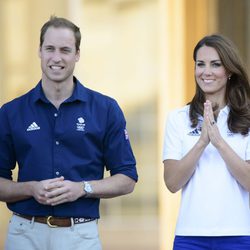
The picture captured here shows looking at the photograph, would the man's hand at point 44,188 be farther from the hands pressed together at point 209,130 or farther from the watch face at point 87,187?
the hands pressed together at point 209,130

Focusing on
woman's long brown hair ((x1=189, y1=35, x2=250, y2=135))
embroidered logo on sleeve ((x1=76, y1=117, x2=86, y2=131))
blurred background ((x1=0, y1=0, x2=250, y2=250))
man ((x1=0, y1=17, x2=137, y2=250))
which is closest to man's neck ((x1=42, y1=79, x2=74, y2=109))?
man ((x1=0, y1=17, x2=137, y2=250))

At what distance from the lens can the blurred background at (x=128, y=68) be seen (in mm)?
8695

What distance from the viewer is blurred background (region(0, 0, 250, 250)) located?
8.70 m

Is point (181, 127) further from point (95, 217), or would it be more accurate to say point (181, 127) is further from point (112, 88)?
point (112, 88)

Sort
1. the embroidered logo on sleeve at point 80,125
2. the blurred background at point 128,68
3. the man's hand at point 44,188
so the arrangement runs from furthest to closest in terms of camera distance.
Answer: the blurred background at point 128,68 → the embroidered logo on sleeve at point 80,125 → the man's hand at point 44,188

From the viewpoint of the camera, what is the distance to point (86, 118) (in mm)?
5242

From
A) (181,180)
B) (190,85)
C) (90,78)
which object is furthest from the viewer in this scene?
(90,78)

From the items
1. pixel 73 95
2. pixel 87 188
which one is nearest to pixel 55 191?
pixel 87 188

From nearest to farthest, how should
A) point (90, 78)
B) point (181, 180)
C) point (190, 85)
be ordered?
point (181, 180) → point (190, 85) → point (90, 78)

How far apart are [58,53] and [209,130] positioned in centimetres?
95

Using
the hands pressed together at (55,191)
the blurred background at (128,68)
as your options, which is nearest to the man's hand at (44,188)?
the hands pressed together at (55,191)

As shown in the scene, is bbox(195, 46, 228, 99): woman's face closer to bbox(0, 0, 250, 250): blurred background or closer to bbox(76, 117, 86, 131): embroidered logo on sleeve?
bbox(76, 117, 86, 131): embroidered logo on sleeve

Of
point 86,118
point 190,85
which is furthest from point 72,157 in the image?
point 190,85

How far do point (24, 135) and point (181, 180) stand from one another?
919mm
